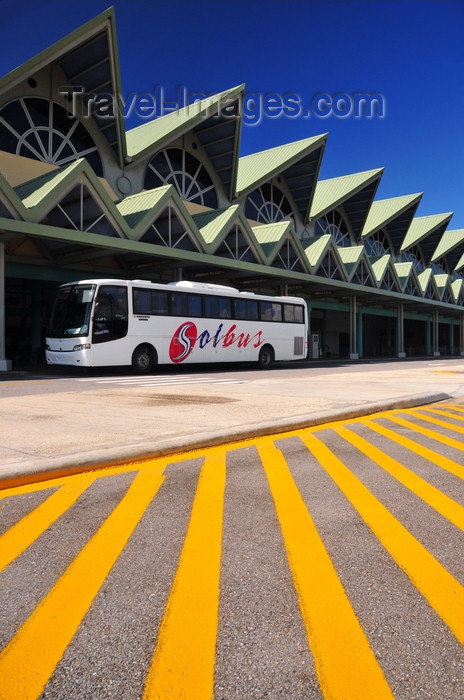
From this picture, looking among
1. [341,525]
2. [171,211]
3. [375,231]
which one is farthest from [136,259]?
[375,231]

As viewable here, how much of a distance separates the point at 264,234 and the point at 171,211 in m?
8.76

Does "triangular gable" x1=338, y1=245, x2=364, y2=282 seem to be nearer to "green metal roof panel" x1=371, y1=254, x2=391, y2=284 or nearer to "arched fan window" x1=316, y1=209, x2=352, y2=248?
"green metal roof panel" x1=371, y1=254, x2=391, y2=284

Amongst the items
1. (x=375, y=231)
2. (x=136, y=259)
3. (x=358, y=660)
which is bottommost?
(x=358, y=660)

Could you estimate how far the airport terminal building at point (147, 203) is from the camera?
23.2 metres

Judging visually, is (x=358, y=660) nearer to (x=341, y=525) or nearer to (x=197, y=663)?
(x=197, y=663)

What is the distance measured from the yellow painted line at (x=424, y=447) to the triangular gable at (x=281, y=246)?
24.4m

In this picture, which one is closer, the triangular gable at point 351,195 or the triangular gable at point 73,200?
the triangular gable at point 73,200

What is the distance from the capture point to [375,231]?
52.8 metres

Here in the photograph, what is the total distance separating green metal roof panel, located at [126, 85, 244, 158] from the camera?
97.9 feet

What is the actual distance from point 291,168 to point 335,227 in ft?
34.1

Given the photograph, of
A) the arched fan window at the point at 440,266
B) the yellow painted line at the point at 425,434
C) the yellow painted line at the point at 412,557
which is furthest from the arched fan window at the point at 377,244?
the yellow painted line at the point at 412,557

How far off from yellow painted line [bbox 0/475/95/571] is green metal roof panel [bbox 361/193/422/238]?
5124 centimetres

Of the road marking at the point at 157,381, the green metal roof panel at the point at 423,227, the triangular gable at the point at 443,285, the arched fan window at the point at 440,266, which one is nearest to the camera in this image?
the road marking at the point at 157,381

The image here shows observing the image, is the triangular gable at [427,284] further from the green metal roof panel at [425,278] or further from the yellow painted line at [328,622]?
the yellow painted line at [328,622]
